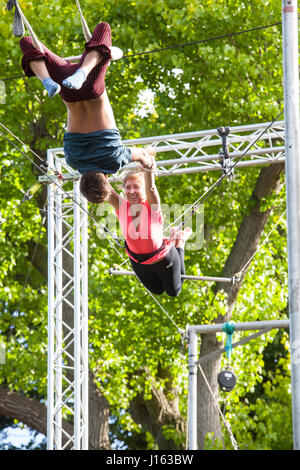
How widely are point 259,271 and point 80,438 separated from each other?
4.18m

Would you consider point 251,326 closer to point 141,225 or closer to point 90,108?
point 141,225

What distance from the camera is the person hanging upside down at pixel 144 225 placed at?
4523 millimetres

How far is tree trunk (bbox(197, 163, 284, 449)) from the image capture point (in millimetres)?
9781

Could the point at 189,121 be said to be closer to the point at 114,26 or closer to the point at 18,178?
the point at 114,26

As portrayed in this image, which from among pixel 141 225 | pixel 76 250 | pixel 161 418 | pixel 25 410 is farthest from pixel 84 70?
pixel 161 418

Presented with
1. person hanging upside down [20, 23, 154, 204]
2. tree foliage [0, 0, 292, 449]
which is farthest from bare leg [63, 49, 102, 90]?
tree foliage [0, 0, 292, 449]

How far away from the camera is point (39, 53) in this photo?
11.8 ft

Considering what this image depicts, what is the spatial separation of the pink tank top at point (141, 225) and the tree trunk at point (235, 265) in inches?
204

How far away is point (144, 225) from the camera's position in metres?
4.57

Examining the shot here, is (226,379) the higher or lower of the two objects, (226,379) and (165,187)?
the lower

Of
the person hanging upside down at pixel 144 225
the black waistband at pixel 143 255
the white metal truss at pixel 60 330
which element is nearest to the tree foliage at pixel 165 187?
the white metal truss at pixel 60 330

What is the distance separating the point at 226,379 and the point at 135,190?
1843mm

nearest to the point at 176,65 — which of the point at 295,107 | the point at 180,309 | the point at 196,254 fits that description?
the point at 196,254

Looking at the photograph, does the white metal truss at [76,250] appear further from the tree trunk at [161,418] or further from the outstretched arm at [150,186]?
the tree trunk at [161,418]
